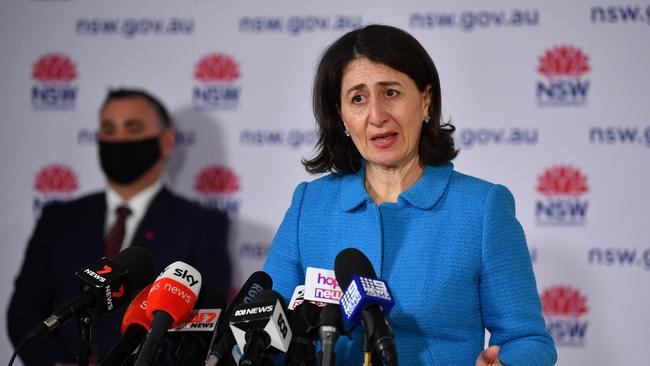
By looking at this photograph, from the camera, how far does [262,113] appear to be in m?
3.67

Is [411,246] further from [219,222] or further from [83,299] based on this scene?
[219,222]

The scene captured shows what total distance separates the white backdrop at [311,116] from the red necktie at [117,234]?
0.98 feet

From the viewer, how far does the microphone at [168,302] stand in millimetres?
1290

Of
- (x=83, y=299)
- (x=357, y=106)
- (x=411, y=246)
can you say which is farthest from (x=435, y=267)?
(x=83, y=299)

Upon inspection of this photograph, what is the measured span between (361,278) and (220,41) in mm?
2685

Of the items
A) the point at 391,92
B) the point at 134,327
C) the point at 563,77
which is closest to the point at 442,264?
the point at 391,92

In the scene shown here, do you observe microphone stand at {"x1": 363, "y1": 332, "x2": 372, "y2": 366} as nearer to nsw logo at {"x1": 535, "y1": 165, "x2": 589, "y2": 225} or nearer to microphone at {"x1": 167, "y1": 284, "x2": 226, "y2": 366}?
microphone at {"x1": 167, "y1": 284, "x2": 226, "y2": 366}

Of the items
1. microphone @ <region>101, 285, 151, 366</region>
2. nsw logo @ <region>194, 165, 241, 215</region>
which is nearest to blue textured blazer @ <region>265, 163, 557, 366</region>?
microphone @ <region>101, 285, 151, 366</region>

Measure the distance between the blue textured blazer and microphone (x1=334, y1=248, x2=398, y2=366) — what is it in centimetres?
35

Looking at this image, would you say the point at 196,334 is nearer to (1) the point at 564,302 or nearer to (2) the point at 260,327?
(2) the point at 260,327

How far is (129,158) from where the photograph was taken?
3654 mm

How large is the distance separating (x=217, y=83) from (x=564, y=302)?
1972mm

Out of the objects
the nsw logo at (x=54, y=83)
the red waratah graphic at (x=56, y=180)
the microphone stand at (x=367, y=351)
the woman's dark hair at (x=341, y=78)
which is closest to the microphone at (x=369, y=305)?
the microphone stand at (x=367, y=351)

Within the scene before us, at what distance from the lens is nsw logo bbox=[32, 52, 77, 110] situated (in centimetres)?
389
